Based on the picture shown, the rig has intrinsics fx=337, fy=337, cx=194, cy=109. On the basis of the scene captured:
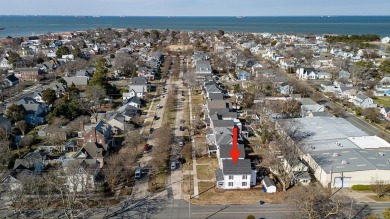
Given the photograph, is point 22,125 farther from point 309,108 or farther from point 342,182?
point 309,108

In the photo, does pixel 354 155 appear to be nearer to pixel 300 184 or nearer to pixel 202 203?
pixel 300 184

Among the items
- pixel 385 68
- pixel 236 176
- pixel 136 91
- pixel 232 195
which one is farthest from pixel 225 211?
pixel 385 68

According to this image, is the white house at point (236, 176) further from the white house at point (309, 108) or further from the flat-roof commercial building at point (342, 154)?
the white house at point (309, 108)

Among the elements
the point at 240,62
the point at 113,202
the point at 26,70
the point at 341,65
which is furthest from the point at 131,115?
the point at 341,65

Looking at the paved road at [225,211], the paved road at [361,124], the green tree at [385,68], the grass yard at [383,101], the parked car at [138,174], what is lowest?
the paved road at [225,211]

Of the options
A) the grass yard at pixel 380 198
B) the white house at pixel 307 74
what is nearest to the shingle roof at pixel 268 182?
the grass yard at pixel 380 198

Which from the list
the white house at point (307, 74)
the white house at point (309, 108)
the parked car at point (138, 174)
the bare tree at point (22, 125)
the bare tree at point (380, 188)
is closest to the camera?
the bare tree at point (380, 188)
